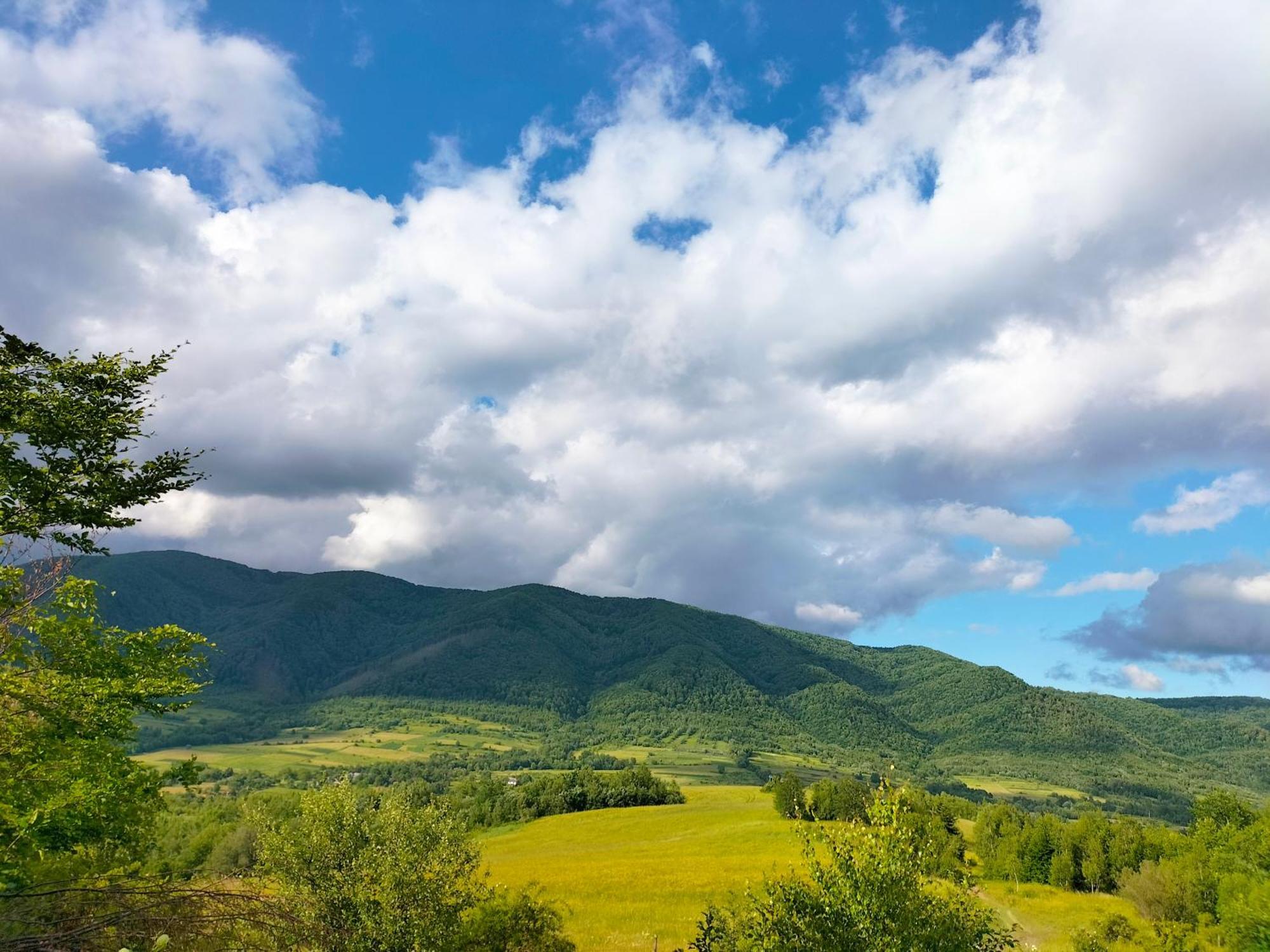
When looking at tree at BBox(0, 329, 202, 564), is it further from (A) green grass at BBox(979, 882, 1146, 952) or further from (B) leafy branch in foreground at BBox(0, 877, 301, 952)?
(A) green grass at BBox(979, 882, 1146, 952)

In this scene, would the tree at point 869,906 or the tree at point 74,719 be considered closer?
the tree at point 74,719

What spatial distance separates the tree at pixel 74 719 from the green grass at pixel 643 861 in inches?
773

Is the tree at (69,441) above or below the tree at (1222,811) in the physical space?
above

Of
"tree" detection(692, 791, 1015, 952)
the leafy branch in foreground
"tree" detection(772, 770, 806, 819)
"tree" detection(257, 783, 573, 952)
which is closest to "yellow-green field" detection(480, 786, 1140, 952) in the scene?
"tree" detection(692, 791, 1015, 952)

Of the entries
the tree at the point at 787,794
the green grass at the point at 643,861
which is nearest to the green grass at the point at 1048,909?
the green grass at the point at 643,861

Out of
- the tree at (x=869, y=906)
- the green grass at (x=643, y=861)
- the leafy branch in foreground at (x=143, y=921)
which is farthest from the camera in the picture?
the green grass at (x=643, y=861)

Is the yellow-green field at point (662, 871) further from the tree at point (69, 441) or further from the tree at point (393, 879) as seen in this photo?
the tree at point (69, 441)

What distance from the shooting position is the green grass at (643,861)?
5544 centimetres

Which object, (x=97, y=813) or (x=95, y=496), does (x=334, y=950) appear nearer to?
(x=97, y=813)

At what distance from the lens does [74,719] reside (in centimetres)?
1739

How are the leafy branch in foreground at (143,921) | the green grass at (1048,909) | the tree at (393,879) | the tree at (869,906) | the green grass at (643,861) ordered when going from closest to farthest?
the leafy branch in foreground at (143,921)
the tree at (869,906)
the tree at (393,879)
the green grass at (643,861)
the green grass at (1048,909)

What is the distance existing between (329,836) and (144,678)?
10.3 m

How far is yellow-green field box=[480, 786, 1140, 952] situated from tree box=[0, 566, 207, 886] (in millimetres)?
19980

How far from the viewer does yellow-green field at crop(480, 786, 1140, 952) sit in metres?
56.2
